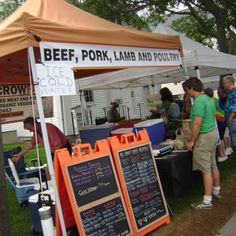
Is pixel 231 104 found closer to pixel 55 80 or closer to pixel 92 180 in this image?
pixel 92 180

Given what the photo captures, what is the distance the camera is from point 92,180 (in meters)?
4.82

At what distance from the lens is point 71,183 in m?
4.59

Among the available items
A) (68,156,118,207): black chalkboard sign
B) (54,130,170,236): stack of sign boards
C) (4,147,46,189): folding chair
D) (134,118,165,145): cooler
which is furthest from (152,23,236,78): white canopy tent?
(68,156,118,207): black chalkboard sign

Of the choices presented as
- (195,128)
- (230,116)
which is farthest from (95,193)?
(230,116)

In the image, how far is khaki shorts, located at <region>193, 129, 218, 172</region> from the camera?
6012 mm

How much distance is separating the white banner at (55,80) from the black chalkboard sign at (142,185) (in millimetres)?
1162

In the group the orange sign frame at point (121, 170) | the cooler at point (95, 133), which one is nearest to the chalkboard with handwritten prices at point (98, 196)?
the orange sign frame at point (121, 170)

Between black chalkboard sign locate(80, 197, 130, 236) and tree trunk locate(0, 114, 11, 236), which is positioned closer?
tree trunk locate(0, 114, 11, 236)

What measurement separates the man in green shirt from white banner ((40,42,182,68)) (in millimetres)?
779

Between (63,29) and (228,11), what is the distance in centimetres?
1650

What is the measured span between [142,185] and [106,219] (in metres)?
0.82

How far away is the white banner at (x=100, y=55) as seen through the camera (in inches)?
187

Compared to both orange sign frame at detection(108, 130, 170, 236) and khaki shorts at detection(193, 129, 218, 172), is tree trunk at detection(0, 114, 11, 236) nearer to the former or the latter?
orange sign frame at detection(108, 130, 170, 236)

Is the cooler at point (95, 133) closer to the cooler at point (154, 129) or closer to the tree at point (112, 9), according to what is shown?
the cooler at point (154, 129)
